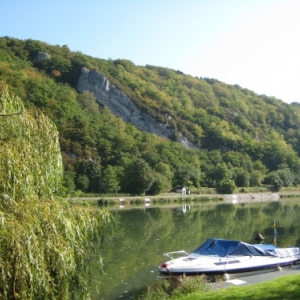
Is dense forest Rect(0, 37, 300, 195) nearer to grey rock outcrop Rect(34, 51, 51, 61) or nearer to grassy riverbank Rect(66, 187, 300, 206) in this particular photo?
grey rock outcrop Rect(34, 51, 51, 61)

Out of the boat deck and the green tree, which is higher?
the green tree

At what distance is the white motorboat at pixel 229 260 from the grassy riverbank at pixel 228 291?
1867 millimetres

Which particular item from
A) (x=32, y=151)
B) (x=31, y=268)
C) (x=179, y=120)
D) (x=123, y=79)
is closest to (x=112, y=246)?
(x=32, y=151)

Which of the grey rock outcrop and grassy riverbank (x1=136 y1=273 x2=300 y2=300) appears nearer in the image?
grassy riverbank (x1=136 y1=273 x2=300 y2=300)

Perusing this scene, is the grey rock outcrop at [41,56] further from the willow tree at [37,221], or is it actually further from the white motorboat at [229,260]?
the willow tree at [37,221]

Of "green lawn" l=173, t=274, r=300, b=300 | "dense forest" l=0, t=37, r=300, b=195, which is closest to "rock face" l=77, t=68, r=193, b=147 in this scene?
"dense forest" l=0, t=37, r=300, b=195

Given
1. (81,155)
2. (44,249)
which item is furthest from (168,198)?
(44,249)

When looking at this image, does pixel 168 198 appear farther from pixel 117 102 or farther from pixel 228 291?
pixel 117 102

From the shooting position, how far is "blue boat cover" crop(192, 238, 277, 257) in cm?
2099

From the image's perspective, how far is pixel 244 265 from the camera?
2009 centimetres

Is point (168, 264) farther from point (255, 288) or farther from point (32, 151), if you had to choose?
point (32, 151)

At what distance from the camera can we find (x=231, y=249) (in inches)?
834

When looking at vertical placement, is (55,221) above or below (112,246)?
above

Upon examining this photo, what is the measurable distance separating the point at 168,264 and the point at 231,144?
144 metres
